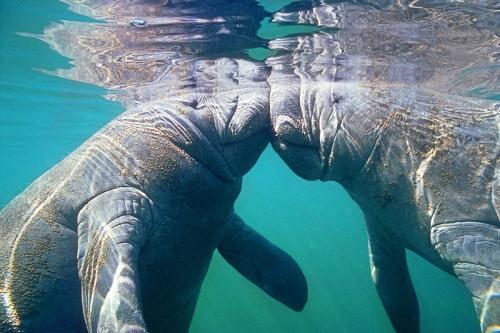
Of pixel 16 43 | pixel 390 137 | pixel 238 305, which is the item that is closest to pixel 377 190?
pixel 390 137

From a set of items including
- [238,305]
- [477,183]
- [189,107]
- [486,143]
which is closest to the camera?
[477,183]

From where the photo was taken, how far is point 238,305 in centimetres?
3503

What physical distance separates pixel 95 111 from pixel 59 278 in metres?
16.7

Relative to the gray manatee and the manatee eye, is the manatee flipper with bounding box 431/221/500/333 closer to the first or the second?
the gray manatee

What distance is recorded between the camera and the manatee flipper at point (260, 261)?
4.62m

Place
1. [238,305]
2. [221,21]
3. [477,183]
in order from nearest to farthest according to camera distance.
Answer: [477,183] → [221,21] → [238,305]

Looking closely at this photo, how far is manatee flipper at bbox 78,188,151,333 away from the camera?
2.41 m

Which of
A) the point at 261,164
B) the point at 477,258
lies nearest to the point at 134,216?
the point at 477,258

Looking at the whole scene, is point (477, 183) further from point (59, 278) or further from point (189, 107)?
point (59, 278)

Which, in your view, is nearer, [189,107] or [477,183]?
[477,183]

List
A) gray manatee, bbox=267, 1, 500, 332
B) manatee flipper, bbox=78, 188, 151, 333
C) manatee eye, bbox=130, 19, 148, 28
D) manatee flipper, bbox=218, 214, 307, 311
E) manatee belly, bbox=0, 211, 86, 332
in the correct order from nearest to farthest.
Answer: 1. manatee flipper, bbox=78, 188, 151, 333
2. gray manatee, bbox=267, 1, 500, 332
3. manatee belly, bbox=0, 211, 86, 332
4. manatee flipper, bbox=218, 214, 307, 311
5. manatee eye, bbox=130, 19, 148, 28

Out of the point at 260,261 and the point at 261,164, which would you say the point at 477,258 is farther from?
the point at 261,164

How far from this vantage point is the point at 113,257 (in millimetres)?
2643

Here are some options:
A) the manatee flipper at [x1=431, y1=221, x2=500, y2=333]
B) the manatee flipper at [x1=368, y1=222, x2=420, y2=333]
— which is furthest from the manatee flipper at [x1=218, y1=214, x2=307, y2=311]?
the manatee flipper at [x1=431, y1=221, x2=500, y2=333]
